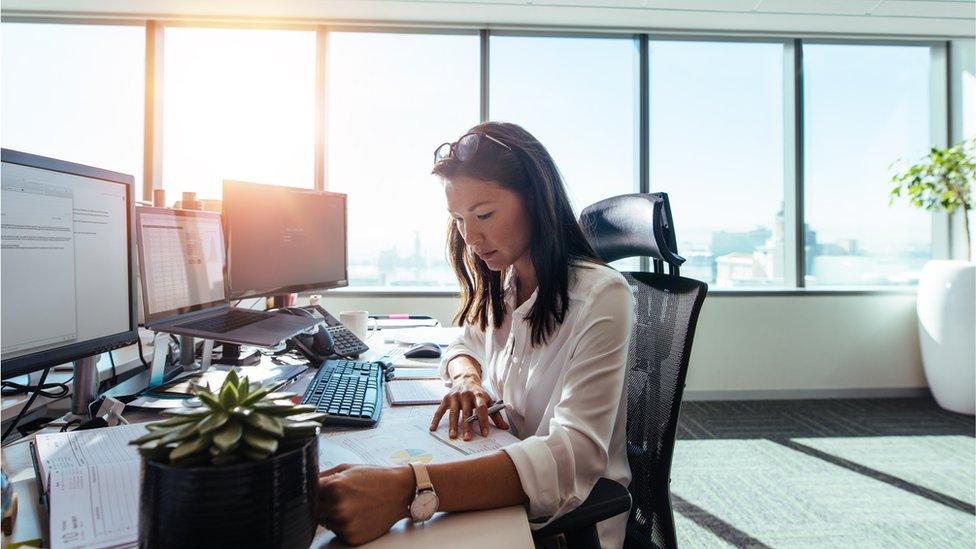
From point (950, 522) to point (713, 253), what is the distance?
1881mm

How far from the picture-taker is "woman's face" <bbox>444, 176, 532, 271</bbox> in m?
0.96

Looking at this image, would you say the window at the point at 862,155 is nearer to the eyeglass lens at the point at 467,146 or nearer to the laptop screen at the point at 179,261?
the eyeglass lens at the point at 467,146

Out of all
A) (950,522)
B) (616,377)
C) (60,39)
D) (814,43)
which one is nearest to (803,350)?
(950,522)

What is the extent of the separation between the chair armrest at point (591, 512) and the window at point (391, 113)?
267cm

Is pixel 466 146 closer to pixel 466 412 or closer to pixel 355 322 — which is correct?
pixel 466 412

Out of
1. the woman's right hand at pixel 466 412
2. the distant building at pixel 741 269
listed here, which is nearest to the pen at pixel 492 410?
the woman's right hand at pixel 466 412

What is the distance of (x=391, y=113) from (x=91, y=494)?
9.78 feet

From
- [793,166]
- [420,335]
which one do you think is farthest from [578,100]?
[420,335]

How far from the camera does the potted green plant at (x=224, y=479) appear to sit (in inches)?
14.9

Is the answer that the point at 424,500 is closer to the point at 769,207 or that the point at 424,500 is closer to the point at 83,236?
the point at 83,236

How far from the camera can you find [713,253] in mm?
3367

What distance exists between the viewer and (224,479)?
38cm

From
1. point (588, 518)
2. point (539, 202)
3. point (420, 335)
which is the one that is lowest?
point (588, 518)

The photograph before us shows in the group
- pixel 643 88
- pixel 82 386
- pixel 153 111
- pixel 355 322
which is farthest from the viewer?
pixel 643 88
